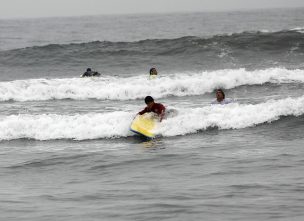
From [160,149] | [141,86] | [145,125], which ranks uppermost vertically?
[141,86]

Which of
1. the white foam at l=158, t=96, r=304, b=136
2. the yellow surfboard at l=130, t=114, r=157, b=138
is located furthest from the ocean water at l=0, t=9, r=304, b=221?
the yellow surfboard at l=130, t=114, r=157, b=138

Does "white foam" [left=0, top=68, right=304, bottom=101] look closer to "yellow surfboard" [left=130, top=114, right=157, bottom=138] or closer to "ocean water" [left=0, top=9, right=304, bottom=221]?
"ocean water" [left=0, top=9, right=304, bottom=221]

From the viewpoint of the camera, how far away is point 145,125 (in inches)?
613

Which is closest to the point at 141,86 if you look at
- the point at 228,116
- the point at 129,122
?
the point at 129,122

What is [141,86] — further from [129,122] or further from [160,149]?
[160,149]

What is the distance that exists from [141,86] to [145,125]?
992cm

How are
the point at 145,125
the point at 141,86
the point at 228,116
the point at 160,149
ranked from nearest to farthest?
the point at 160,149, the point at 145,125, the point at 228,116, the point at 141,86

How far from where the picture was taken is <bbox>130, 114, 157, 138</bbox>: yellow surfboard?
15.3 meters

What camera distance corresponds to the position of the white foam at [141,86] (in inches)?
974

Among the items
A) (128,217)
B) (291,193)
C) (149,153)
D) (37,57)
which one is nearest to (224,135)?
(149,153)

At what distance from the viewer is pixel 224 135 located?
14898mm

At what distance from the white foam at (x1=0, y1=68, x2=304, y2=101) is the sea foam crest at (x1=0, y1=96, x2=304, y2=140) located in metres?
7.24

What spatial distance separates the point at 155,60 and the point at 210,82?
10.6m

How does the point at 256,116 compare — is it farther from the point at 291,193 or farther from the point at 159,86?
the point at 159,86
